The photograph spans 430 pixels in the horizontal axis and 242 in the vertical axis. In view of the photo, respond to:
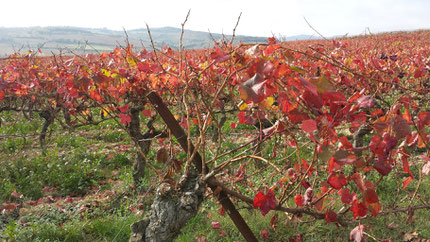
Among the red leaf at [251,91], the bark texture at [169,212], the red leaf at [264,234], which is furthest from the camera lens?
the red leaf at [264,234]

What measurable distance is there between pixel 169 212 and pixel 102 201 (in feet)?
8.11

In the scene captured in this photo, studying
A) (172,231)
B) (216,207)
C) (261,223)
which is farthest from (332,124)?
(216,207)

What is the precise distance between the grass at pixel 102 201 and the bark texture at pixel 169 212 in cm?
51

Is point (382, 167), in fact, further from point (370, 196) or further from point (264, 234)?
point (264, 234)

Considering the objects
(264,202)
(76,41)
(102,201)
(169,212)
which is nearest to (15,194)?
(102,201)

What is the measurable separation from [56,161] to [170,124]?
3.86 meters

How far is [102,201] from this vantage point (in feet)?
12.0

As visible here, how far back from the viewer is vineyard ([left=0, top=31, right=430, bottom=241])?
3.68ft

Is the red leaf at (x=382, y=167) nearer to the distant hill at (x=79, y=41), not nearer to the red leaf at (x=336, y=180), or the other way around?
the red leaf at (x=336, y=180)

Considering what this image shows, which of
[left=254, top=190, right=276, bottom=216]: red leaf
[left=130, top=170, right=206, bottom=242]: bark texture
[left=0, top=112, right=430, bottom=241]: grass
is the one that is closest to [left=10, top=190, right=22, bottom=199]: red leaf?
[left=0, top=112, right=430, bottom=241]: grass

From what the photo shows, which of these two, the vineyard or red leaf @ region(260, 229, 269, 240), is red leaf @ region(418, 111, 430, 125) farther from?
red leaf @ region(260, 229, 269, 240)

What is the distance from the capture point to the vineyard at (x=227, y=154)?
3.68 feet

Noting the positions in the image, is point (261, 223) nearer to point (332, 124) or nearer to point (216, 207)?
point (216, 207)

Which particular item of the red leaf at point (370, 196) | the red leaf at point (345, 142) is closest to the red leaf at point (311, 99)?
the red leaf at point (345, 142)
